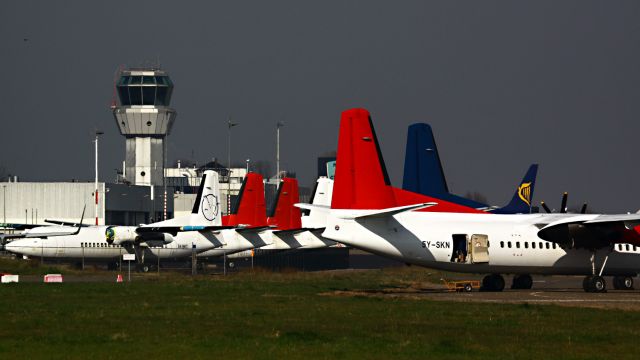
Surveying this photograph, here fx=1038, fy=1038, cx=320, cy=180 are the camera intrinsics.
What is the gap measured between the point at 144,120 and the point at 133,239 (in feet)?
327

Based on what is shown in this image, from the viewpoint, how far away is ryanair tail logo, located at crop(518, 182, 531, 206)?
2606 inches

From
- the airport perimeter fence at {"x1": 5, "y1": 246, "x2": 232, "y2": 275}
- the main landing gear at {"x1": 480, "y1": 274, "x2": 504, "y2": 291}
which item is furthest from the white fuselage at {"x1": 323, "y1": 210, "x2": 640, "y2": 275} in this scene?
the airport perimeter fence at {"x1": 5, "y1": 246, "x2": 232, "y2": 275}

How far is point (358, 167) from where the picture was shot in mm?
40438

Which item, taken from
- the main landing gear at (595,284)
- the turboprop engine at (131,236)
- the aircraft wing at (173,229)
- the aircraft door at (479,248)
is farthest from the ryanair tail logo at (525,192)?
the turboprop engine at (131,236)

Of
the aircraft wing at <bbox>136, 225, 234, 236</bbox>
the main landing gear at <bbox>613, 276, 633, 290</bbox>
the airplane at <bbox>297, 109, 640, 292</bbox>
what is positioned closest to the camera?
the airplane at <bbox>297, 109, 640, 292</bbox>

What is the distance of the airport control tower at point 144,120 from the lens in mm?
173500

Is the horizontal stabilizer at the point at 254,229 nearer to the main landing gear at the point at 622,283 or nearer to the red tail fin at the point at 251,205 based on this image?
the red tail fin at the point at 251,205

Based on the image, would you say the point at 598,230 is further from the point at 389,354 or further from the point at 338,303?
the point at 389,354

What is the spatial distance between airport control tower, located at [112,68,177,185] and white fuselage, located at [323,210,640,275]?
429ft

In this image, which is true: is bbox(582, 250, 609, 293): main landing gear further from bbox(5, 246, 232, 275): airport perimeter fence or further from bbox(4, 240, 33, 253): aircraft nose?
bbox(4, 240, 33, 253): aircraft nose

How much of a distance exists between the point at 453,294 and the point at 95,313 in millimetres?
17086

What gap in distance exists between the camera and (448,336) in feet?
87.9

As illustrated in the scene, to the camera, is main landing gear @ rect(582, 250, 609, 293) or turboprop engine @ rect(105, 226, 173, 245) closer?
main landing gear @ rect(582, 250, 609, 293)

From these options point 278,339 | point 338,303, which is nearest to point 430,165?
point 338,303
